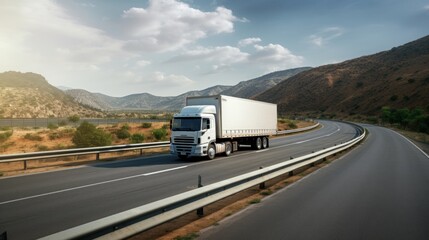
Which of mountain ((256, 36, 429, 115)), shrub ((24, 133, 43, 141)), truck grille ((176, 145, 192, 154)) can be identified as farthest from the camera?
mountain ((256, 36, 429, 115))

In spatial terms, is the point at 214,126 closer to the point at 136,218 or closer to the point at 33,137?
the point at 136,218

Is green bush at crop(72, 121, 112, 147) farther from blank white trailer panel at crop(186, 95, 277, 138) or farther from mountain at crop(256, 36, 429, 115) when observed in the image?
mountain at crop(256, 36, 429, 115)

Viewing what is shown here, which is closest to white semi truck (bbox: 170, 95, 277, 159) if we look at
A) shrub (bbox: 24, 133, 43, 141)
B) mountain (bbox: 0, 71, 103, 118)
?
shrub (bbox: 24, 133, 43, 141)

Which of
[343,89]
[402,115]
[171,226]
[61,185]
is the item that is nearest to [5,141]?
[61,185]

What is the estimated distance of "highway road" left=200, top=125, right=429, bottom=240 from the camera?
6.14 meters

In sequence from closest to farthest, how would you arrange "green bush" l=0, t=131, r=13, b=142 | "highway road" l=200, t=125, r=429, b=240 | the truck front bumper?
1. "highway road" l=200, t=125, r=429, b=240
2. the truck front bumper
3. "green bush" l=0, t=131, r=13, b=142

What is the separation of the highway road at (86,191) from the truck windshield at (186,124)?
2242 mm

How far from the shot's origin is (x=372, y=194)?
31.1 feet

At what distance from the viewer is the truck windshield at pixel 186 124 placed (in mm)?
17867

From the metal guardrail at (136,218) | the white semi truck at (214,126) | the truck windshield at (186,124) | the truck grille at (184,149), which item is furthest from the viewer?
the truck windshield at (186,124)

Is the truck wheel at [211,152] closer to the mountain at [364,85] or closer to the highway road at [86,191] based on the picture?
the highway road at [86,191]

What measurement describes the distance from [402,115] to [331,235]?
77.7m

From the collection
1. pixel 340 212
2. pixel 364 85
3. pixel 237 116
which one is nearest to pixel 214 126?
pixel 237 116

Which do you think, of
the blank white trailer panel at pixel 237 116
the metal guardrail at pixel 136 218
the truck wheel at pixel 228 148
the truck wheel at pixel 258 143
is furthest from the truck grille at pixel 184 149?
the metal guardrail at pixel 136 218
